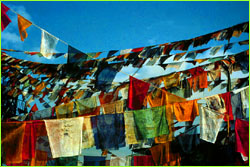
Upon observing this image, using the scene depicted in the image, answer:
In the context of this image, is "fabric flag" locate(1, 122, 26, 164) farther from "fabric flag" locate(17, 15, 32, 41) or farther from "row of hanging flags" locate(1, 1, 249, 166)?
"fabric flag" locate(17, 15, 32, 41)

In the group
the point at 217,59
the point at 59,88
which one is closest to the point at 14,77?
the point at 59,88

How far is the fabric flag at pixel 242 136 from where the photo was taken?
6719 millimetres

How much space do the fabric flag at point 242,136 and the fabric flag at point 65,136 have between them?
416cm

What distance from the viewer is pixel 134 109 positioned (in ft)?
26.0

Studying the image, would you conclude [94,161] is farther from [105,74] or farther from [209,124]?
[209,124]

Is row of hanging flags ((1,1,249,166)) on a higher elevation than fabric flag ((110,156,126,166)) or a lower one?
higher

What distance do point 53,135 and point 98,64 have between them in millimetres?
2454

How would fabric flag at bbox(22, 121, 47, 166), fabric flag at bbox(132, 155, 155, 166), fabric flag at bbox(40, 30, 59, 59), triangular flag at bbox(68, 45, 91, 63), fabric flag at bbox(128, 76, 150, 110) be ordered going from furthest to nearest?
1. fabric flag at bbox(132, 155, 155, 166)
2. fabric flag at bbox(128, 76, 150, 110)
3. fabric flag at bbox(22, 121, 47, 166)
4. triangular flag at bbox(68, 45, 91, 63)
5. fabric flag at bbox(40, 30, 59, 59)

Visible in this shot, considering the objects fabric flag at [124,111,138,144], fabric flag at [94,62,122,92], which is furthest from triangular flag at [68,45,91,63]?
fabric flag at [124,111,138,144]

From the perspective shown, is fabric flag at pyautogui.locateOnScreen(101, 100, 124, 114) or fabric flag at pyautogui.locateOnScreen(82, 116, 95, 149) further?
fabric flag at pyautogui.locateOnScreen(101, 100, 124, 114)

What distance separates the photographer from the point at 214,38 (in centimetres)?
748

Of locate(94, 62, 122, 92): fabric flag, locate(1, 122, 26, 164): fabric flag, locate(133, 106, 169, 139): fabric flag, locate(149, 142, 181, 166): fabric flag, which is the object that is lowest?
locate(149, 142, 181, 166): fabric flag

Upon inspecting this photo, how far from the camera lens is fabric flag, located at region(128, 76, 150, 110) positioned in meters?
7.87

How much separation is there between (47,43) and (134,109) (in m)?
3.15
